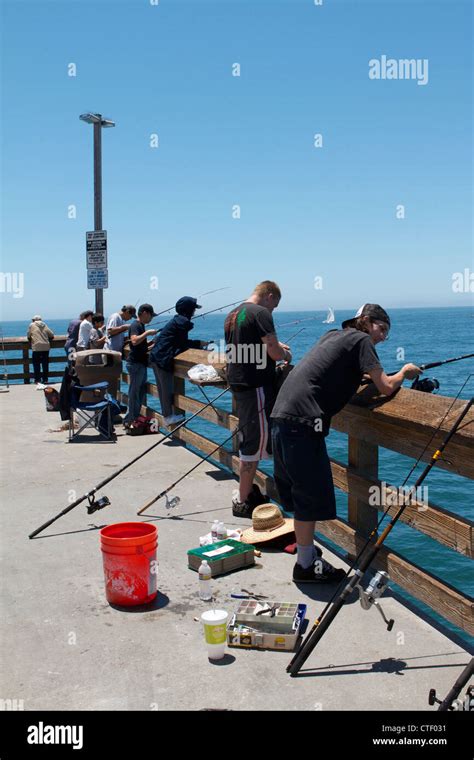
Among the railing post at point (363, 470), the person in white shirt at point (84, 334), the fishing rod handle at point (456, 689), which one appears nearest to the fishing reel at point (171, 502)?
the railing post at point (363, 470)

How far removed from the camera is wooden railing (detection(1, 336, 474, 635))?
3.62m

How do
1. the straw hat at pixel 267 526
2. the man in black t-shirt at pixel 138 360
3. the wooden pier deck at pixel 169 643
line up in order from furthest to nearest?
the man in black t-shirt at pixel 138 360, the straw hat at pixel 267 526, the wooden pier deck at pixel 169 643

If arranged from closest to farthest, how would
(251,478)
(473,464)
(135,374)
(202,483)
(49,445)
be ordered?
(473,464) → (251,478) → (202,483) → (49,445) → (135,374)

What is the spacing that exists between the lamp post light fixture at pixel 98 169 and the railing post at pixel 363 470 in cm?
866

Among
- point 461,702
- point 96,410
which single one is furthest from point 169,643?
point 96,410

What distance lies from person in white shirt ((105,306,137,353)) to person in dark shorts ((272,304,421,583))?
683cm

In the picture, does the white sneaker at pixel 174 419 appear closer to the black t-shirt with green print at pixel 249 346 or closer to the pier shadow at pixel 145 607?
the black t-shirt with green print at pixel 249 346

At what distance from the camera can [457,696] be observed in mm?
2814

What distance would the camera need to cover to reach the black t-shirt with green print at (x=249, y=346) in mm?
5234

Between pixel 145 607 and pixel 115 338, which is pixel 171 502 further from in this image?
pixel 115 338

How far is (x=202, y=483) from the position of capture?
22.2 feet
